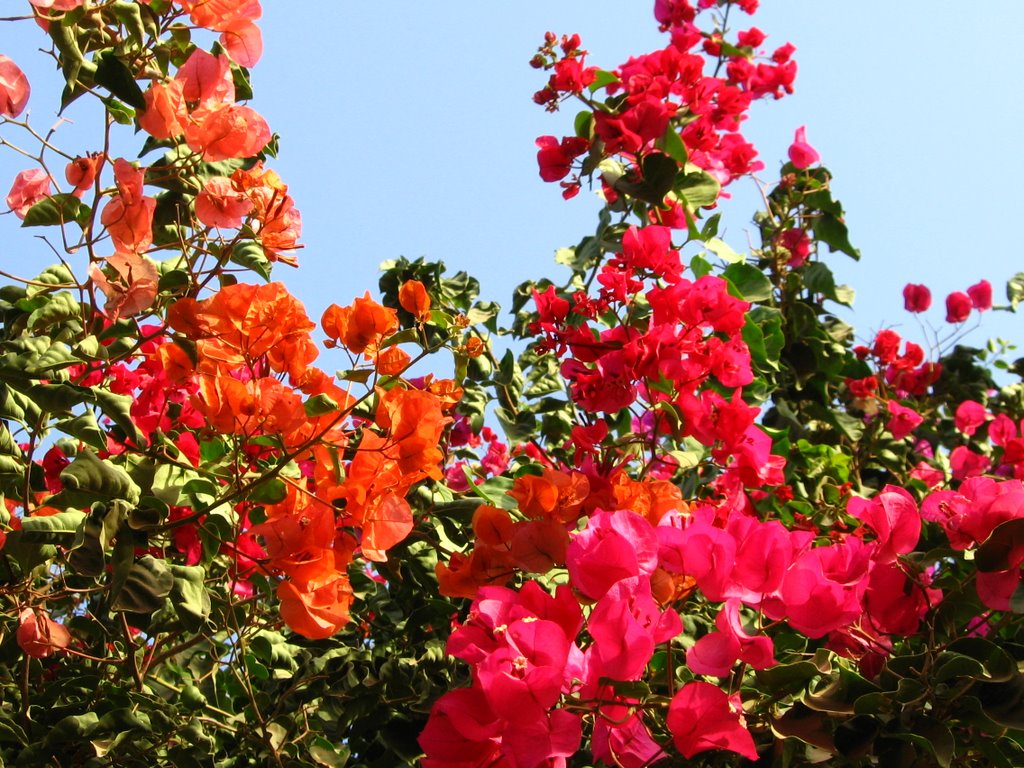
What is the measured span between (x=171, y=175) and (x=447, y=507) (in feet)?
1.77

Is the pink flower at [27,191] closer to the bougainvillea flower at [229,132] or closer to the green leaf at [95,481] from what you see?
the bougainvillea flower at [229,132]

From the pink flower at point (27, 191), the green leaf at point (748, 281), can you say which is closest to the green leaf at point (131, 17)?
the pink flower at point (27, 191)

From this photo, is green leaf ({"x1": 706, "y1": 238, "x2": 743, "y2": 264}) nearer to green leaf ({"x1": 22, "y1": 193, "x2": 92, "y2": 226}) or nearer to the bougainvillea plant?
the bougainvillea plant

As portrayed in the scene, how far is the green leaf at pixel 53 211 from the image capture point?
3.69ft

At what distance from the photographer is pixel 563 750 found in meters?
0.84

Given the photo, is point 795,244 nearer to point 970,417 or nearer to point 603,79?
point 970,417

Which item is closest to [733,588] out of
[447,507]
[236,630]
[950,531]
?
[950,531]

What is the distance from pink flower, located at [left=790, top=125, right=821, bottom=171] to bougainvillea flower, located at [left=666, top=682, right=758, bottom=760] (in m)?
2.10

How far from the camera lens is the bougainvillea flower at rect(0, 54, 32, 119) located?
1092mm

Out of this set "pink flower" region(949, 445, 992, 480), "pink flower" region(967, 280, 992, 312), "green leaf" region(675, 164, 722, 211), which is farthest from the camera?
"pink flower" region(967, 280, 992, 312)

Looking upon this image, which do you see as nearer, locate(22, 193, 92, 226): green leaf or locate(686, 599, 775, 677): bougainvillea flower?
locate(686, 599, 775, 677): bougainvillea flower

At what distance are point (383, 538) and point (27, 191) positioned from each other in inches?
22.2

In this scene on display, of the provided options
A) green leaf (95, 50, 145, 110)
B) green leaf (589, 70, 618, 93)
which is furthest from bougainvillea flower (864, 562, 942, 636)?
green leaf (589, 70, 618, 93)

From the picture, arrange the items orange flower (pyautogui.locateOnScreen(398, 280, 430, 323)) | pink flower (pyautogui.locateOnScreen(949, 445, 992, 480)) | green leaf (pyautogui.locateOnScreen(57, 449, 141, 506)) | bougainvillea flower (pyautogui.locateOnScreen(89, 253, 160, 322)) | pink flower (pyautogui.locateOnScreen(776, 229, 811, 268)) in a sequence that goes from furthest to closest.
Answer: pink flower (pyautogui.locateOnScreen(776, 229, 811, 268))
pink flower (pyautogui.locateOnScreen(949, 445, 992, 480))
orange flower (pyautogui.locateOnScreen(398, 280, 430, 323))
bougainvillea flower (pyautogui.locateOnScreen(89, 253, 160, 322))
green leaf (pyautogui.locateOnScreen(57, 449, 141, 506))
